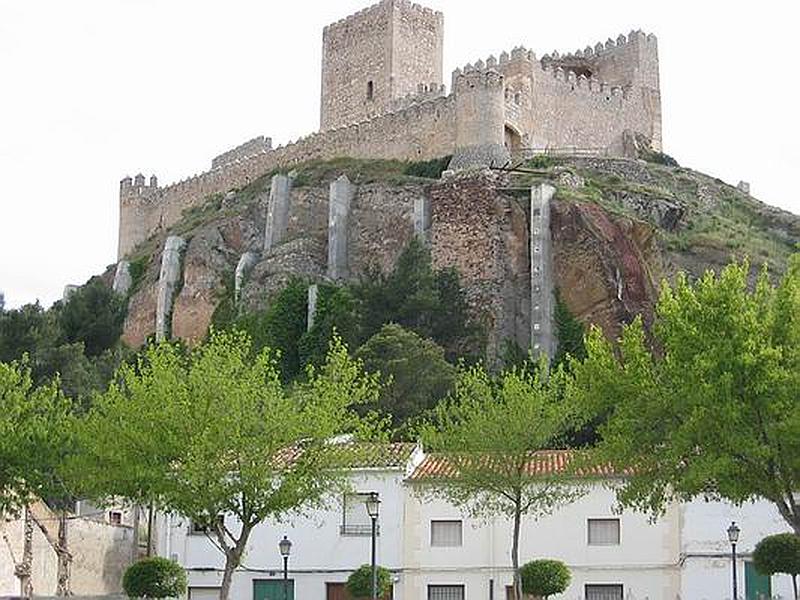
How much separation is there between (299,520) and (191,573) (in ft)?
11.8

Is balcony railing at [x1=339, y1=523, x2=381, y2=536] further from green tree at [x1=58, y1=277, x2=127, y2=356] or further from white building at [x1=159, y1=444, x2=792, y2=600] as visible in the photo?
green tree at [x1=58, y1=277, x2=127, y2=356]

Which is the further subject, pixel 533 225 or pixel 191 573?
pixel 533 225

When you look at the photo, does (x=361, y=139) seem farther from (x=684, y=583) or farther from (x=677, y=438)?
(x=677, y=438)

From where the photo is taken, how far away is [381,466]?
134 ft

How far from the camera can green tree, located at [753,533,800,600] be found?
1243 inches

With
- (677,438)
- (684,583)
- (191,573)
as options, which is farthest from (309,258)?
(677,438)

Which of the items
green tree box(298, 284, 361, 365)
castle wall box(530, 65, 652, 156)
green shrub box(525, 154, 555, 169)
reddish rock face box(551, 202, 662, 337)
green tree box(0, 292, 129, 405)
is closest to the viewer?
green tree box(0, 292, 129, 405)

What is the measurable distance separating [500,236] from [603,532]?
1016 inches

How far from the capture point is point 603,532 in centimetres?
4028

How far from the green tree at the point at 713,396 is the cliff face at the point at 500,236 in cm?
2904

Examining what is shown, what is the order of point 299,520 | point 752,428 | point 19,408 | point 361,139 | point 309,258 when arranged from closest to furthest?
point 752,428, point 19,408, point 299,520, point 309,258, point 361,139

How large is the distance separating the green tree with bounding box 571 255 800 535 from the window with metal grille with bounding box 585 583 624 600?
27.6ft

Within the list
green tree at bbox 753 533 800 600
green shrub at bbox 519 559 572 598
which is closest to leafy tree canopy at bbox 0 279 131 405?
green shrub at bbox 519 559 572 598

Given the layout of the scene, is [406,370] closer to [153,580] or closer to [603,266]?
[603,266]
